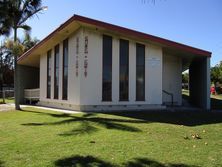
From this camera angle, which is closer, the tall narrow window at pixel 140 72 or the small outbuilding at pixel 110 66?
the small outbuilding at pixel 110 66

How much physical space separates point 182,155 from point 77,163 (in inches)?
89.8

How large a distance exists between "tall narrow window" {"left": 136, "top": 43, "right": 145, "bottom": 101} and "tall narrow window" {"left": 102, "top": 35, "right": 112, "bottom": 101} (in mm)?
1595

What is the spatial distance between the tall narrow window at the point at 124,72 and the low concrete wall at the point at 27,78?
42.3 feet

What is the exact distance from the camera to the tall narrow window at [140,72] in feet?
56.2

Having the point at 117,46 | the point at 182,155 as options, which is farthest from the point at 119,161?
the point at 117,46

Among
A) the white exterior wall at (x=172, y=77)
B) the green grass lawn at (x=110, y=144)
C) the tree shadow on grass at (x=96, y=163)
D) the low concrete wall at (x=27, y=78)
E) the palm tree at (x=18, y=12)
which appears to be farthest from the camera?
the low concrete wall at (x=27, y=78)

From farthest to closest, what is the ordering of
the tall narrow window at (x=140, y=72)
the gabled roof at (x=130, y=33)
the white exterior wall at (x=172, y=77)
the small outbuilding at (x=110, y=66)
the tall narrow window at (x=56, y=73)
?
the white exterior wall at (x=172, y=77), the tall narrow window at (x=56, y=73), the tall narrow window at (x=140, y=72), the small outbuilding at (x=110, y=66), the gabled roof at (x=130, y=33)

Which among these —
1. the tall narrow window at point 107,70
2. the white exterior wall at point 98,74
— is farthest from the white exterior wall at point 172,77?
the tall narrow window at point 107,70

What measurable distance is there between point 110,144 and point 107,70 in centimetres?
921

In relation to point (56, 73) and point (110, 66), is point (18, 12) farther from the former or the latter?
point (110, 66)

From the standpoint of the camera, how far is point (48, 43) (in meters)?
19.8

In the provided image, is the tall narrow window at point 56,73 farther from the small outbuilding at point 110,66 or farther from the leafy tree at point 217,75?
the leafy tree at point 217,75

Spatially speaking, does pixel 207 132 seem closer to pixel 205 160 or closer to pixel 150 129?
pixel 150 129

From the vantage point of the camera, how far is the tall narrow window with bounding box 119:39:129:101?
16.8 meters
